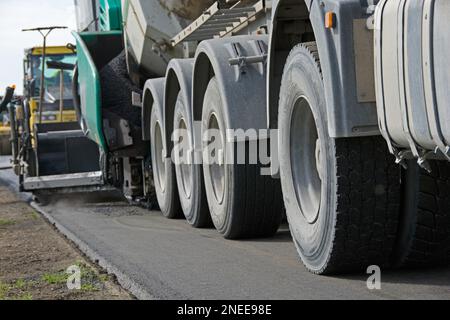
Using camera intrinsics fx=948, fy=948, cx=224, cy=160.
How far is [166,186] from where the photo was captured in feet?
29.7

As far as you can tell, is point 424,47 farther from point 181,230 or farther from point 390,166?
point 181,230

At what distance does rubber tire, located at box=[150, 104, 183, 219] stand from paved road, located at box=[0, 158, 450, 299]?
0.34 metres

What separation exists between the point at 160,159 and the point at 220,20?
257cm

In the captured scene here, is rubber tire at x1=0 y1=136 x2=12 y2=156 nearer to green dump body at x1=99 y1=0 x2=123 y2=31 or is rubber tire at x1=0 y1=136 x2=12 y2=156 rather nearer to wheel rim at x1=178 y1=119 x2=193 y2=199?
green dump body at x1=99 y1=0 x2=123 y2=31

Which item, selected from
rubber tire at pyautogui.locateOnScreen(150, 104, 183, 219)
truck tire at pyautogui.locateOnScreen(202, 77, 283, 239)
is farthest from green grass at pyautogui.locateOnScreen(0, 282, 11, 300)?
rubber tire at pyautogui.locateOnScreen(150, 104, 183, 219)

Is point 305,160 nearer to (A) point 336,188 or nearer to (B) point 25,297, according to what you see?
(A) point 336,188

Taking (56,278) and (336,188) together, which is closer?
(336,188)

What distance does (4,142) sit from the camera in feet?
108

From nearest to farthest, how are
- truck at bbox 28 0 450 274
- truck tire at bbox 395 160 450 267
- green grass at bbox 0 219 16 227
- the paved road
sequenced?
truck at bbox 28 0 450 274, the paved road, truck tire at bbox 395 160 450 267, green grass at bbox 0 219 16 227

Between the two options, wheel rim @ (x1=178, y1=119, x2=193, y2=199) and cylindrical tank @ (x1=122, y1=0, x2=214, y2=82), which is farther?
cylindrical tank @ (x1=122, y1=0, x2=214, y2=82)

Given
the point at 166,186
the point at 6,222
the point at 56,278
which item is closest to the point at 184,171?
the point at 166,186

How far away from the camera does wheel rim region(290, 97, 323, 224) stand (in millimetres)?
5203

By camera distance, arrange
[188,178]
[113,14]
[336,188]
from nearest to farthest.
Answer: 1. [336,188]
2. [188,178]
3. [113,14]
